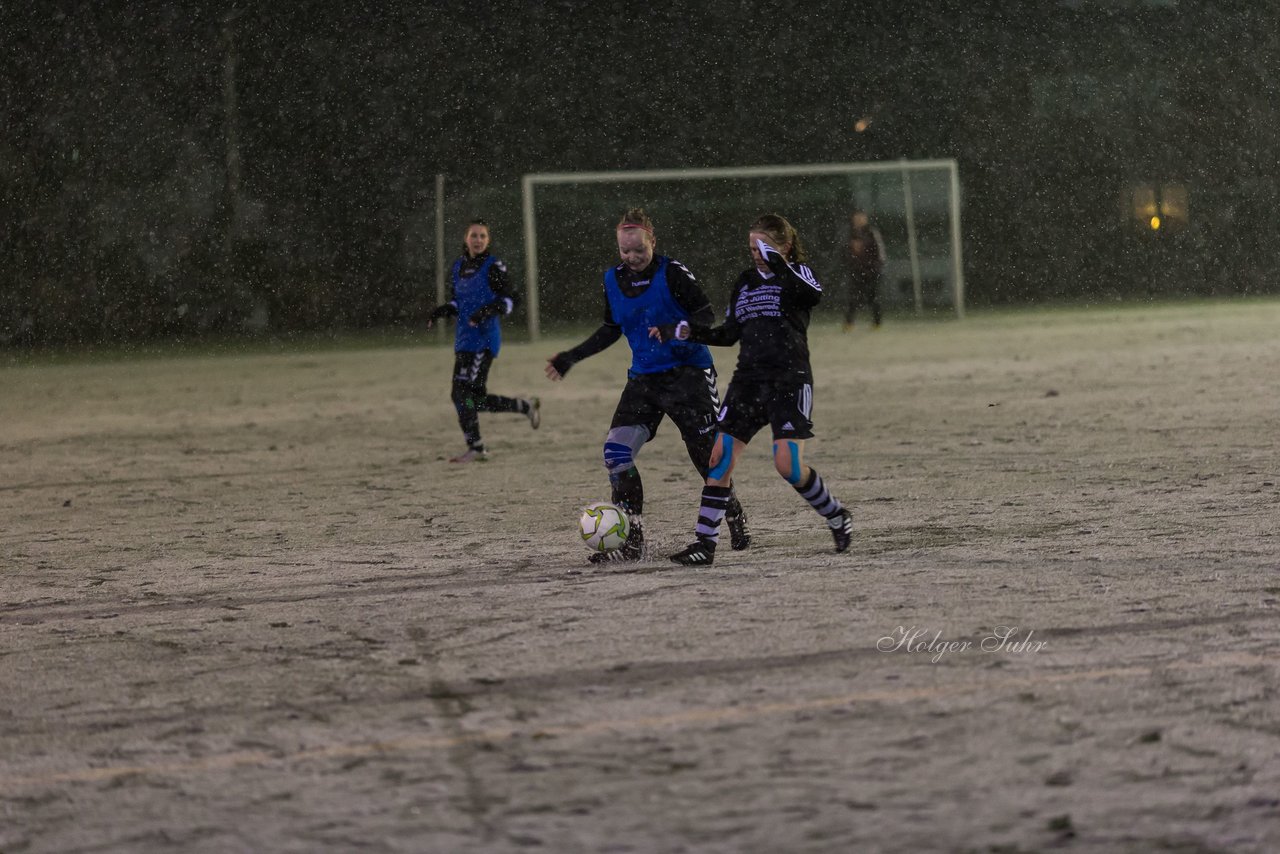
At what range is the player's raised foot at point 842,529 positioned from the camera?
7.26 meters

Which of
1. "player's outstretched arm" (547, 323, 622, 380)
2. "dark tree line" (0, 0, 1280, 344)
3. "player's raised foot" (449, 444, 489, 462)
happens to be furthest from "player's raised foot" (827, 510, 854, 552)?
"dark tree line" (0, 0, 1280, 344)

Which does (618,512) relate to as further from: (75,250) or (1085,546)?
(75,250)

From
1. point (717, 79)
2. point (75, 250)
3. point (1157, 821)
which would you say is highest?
point (717, 79)

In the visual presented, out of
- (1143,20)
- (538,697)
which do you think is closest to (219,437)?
(538,697)

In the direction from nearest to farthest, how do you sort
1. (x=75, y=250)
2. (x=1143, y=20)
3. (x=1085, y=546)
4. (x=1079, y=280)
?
1. (x=1085, y=546)
2. (x=75, y=250)
3. (x=1079, y=280)
4. (x=1143, y=20)

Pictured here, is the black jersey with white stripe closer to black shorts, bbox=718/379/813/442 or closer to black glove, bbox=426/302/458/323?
black shorts, bbox=718/379/813/442

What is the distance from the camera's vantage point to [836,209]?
32.9m

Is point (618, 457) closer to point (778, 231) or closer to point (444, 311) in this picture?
point (778, 231)

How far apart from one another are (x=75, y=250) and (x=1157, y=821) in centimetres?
3051

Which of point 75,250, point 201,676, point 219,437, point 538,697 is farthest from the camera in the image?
point 75,250

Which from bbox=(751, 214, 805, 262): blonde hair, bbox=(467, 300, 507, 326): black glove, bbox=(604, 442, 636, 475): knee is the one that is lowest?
bbox=(604, 442, 636, 475): knee
